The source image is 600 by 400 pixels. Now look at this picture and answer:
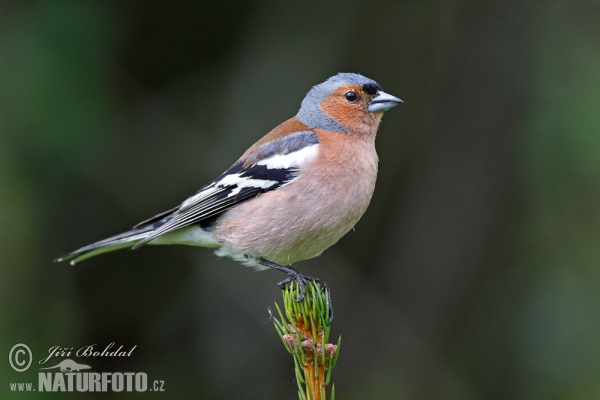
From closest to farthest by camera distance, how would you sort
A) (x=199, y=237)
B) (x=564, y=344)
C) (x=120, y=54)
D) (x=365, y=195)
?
(x=365, y=195) < (x=199, y=237) < (x=564, y=344) < (x=120, y=54)

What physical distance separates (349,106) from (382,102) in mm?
210

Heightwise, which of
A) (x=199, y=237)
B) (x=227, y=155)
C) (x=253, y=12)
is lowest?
(x=199, y=237)

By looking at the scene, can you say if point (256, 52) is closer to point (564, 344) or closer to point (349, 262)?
point (349, 262)

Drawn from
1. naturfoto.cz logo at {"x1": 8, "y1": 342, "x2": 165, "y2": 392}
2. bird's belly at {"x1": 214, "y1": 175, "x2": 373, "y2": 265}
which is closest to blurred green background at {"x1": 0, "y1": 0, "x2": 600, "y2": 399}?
naturfoto.cz logo at {"x1": 8, "y1": 342, "x2": 165, "y2": 392}

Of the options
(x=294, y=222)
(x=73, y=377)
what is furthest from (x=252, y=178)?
(x=73, y=377)

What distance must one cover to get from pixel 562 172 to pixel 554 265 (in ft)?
2.52

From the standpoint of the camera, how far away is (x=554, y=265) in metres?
5.70

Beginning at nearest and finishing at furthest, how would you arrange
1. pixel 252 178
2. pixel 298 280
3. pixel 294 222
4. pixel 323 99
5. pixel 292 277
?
1. pixel 298 280
2. pixel 292 277
3. pixel 294 222
4. pixel 252 178
5. pixel 323 99

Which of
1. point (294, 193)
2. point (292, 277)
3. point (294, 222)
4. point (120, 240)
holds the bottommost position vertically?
point (292, 277)

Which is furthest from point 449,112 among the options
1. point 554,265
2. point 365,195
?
point 365,195

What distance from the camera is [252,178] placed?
13.6ft

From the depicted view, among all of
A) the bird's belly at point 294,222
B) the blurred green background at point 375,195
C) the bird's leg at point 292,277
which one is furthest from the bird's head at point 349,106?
the blurred green background at point 375,195

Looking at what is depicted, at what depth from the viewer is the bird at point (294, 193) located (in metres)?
→ 3.87

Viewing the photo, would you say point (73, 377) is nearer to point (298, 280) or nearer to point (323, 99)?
point (298, 280)
